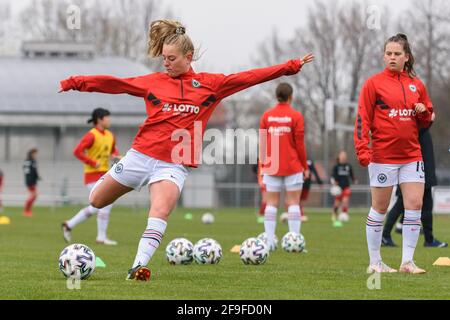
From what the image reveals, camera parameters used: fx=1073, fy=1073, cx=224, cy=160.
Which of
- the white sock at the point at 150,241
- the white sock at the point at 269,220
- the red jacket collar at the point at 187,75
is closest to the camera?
the white sock at the point at 150,241

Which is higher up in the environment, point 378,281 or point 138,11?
point 138,11

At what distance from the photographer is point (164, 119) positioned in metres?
9.81

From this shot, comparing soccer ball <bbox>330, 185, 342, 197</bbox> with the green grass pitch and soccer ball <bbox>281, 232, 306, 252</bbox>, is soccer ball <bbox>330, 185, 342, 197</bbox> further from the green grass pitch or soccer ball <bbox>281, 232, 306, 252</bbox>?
soccer ball <bbox>281, 232, 306, 252</bbox>

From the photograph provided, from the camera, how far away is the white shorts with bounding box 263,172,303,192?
15.3m

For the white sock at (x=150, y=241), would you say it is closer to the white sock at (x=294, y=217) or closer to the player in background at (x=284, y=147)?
the player in background at (x=284, y=147)

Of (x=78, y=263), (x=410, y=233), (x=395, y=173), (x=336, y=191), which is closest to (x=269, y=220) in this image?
(x=410, y=233)

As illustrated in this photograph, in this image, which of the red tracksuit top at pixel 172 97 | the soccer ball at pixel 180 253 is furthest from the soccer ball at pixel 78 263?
the soccer ball at pixel 180 253

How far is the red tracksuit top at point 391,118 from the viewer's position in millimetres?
10539

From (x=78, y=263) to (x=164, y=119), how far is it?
1575mm

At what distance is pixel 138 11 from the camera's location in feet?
199

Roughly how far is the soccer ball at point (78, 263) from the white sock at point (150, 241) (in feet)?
2.13
